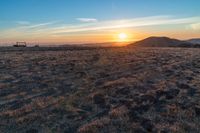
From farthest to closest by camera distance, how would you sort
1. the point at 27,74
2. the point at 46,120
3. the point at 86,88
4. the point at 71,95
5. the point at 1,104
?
1. the point at 27,74
2. the point at 86,88
3. the point at 71,95
4. the point at 1,104
5. the point at 46,120

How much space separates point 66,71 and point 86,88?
5830 millimetres

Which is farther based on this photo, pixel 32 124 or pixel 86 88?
pixel 86 88

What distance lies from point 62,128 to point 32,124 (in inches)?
50.6

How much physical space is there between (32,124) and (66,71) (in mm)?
10386

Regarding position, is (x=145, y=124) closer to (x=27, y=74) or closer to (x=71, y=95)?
(x=71, y=95)

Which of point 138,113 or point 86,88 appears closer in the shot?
point 138,113

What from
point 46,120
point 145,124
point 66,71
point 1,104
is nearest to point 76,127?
point 46,120

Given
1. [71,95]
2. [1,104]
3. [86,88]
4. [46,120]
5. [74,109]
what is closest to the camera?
[46,120]

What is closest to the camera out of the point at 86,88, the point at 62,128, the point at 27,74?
the point at 62,128

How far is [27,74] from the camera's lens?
19.0m

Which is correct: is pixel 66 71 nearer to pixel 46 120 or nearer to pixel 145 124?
pixel 46 120

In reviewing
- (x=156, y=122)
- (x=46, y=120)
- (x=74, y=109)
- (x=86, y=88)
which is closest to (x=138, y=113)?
(x=156, y=122)

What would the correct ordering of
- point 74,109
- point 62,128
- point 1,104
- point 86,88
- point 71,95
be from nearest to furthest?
point 62,128 < point 74,109 < point 1,104 < point 71,95 < point 86,88

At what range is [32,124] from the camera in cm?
954
